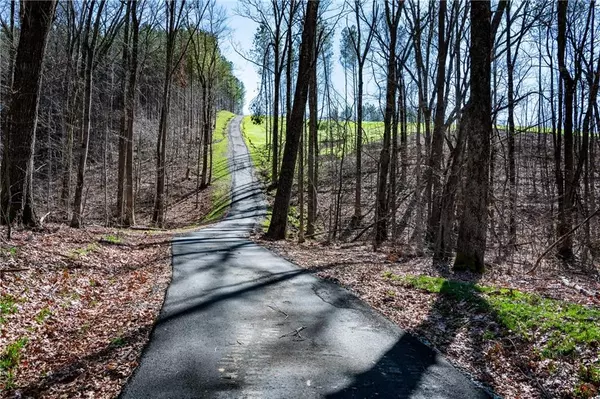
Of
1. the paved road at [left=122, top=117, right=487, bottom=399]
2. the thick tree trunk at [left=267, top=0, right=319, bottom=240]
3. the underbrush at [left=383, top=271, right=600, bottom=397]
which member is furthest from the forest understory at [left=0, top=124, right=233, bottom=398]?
the thick tree trunk at [left=267, top=0, right=319, bottom=240]

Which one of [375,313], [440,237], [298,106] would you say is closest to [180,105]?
[298,106]

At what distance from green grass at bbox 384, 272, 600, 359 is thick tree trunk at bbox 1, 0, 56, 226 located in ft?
31.5

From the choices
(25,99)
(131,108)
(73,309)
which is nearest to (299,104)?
(25,99)

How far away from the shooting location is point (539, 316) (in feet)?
20.5

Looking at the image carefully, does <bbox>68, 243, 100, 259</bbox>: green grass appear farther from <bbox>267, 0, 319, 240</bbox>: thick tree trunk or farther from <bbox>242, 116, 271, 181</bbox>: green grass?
<bbox>242, 116, 271, 181</bbox>: green grass

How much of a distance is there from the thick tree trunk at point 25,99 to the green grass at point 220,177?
17.2 m

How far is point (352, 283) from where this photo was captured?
369 inches

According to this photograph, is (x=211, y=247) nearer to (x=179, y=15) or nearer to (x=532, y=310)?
(x=532, y=310)

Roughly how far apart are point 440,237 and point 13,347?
34.1 ft

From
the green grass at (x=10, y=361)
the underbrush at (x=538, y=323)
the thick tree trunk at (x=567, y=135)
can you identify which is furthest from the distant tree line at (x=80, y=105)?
the thick tree trunk at (x=567, y=135)

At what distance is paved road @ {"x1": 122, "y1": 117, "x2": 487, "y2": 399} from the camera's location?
448cm

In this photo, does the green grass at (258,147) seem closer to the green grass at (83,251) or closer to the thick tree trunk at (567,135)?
the thick tree trunk at (567,135)

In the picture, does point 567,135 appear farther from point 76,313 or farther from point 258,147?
point 258,147

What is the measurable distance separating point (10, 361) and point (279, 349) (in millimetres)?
3082
